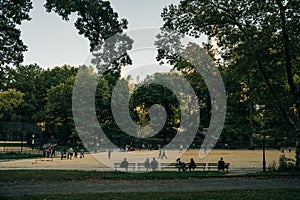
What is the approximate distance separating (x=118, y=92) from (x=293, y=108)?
4694 cm

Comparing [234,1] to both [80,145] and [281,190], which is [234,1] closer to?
[281,190]

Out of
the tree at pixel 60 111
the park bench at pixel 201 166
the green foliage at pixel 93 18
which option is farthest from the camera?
the tree at pixel 60 111

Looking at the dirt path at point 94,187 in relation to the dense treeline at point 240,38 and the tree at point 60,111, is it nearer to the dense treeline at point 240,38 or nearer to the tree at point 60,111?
the dense treeline at point 240,38

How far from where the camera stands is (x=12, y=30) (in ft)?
71.8

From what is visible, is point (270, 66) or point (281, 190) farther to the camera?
point (270, 66)

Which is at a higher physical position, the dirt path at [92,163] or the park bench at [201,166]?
the park bench at [201,166]

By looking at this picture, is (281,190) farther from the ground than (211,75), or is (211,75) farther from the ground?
(211,75)

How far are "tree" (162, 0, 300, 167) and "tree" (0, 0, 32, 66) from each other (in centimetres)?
860

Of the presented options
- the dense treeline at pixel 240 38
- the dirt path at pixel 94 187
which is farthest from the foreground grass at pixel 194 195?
the dense treeline at pixel 240 38

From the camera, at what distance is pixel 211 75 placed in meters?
35.8

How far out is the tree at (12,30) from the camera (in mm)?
20000

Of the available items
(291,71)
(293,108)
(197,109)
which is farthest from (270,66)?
(197,109)

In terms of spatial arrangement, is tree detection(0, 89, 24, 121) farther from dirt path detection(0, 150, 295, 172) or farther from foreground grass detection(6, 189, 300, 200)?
foreground grass detection(6, 189, 300, 200)

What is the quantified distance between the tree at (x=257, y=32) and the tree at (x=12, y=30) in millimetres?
8596
